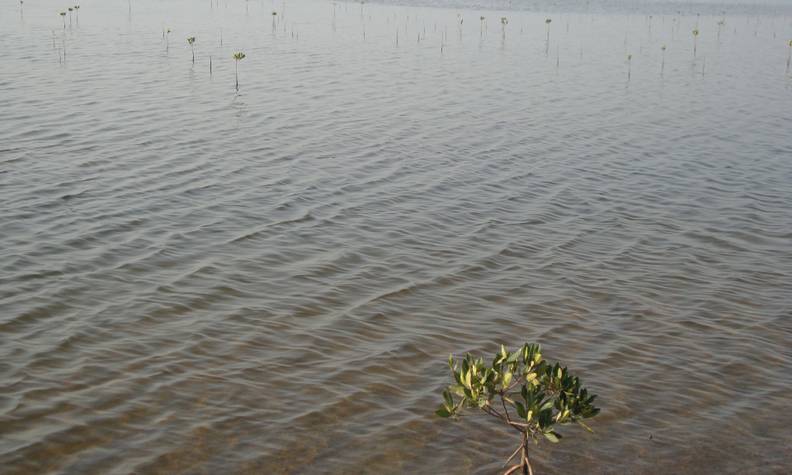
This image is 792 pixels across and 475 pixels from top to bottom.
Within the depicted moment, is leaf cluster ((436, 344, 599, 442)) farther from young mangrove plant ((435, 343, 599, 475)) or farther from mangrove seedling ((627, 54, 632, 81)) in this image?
mangrove seedling ((627, 54, 632, 81))

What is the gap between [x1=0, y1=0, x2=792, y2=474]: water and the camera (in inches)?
286

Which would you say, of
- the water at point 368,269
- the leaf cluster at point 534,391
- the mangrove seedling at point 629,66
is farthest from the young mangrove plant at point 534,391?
the mangrove seedling at point 629,66

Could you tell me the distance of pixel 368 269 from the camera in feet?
36.9

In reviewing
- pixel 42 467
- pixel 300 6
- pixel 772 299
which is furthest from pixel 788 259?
pixel 300 6

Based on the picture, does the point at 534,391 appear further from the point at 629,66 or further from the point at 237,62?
the point at 629,66

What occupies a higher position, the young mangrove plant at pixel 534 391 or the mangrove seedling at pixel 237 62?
the mangrove seedling at pixel 237 62

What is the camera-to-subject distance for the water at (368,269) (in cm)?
727

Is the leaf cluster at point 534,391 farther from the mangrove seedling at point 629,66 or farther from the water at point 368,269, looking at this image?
the mangrove seedling at point 629,66

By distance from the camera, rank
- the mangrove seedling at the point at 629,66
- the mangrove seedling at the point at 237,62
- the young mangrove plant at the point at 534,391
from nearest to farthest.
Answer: the young mangrove plant at the point at 534,391, the mangrove seedling at the point at 237,62, the mangrove seedling at the point at 629,66

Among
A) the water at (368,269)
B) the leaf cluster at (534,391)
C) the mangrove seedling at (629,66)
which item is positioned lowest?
the water at (368,269)

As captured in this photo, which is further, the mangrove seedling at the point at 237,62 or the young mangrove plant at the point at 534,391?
the mangrove seedling at the point at 237,62

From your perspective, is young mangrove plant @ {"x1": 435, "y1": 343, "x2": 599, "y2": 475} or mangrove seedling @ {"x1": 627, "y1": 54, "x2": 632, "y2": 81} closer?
young mangrove plant @ {"x1": 435, "y1": 343, "x2": 599, "y2": 475}

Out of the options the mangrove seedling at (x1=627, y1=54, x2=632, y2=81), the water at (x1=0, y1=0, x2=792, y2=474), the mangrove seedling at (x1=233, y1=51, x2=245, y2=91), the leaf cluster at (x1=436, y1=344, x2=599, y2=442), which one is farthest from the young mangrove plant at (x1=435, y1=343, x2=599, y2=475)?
the mangrove seedling at (x1=627, y1=54, x2=632, y2=81)

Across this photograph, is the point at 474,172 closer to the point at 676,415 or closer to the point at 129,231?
the point at 129,231
